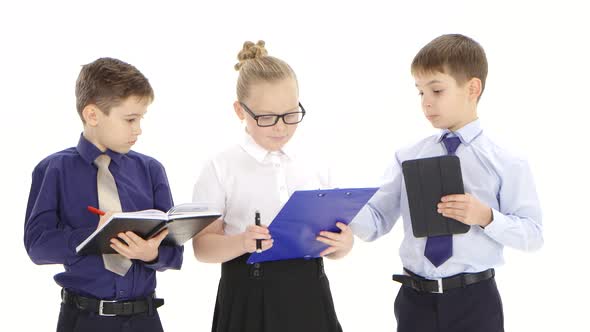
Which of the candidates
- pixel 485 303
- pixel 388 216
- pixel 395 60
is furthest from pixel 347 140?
pixel 485 303

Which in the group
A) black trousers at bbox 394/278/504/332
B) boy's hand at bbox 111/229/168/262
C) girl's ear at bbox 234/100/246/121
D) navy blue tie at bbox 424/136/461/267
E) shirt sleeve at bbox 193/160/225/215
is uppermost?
girl's ear at bbox 234/100/246/121

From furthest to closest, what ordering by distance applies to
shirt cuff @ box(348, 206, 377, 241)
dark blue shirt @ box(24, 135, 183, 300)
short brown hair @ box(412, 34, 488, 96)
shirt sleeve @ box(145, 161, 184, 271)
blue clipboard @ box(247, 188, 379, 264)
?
shirt cuff @ box(348, 206, 377, 241) → short brown hair @ box(412, 34, 488, 96) → shirt sleeve @ box(145, 161, 184, 271) → dark blue shirt @ box(24, 135, 183, 300) → blue clipboard @ box(247, 188, 379, 264)

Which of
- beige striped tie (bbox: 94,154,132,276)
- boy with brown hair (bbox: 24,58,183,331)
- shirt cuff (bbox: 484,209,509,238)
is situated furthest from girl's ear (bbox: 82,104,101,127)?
shirt cuff (bbox: 484,209,509,238)

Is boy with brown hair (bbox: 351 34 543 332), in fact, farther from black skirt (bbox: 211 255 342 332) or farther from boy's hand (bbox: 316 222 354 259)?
black skirt (bbox: 211 255 342 332)

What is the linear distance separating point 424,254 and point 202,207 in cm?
89

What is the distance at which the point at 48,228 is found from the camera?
8.98 ft

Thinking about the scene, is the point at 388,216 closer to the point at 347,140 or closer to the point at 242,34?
the point at 347,140

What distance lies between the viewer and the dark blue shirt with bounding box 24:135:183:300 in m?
2.72

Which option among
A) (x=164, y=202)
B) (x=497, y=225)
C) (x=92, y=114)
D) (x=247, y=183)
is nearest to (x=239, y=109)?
(x=247, y=183)

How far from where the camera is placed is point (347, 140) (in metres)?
4.54

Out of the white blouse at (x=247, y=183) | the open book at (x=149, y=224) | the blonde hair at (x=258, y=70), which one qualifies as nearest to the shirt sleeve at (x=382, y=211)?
the white blouse at (x=247, y=183)

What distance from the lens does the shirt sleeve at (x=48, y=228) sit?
8.87ft

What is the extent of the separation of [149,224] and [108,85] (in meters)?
0.62

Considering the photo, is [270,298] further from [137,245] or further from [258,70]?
[258,70]
